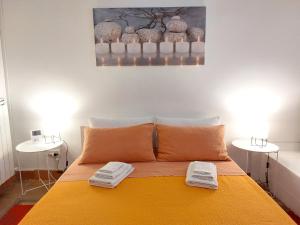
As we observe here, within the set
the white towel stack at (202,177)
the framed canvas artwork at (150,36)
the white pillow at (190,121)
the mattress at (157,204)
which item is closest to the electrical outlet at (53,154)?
the mattress at (157,204)

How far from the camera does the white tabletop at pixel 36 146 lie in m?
2.67

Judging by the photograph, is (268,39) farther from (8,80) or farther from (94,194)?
(8,80)

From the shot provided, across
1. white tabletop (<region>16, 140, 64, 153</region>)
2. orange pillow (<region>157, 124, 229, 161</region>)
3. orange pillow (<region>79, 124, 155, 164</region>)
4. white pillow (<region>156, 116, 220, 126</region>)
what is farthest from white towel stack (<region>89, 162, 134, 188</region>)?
white tabletop (<region>16, 140, 64, 153</region>)

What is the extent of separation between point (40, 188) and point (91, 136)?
40.8 inches

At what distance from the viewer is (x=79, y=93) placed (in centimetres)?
299

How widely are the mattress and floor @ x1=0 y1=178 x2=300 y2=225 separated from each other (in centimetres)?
90

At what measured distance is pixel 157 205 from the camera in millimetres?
1739

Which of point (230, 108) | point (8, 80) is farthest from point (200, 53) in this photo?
point (8, 80)

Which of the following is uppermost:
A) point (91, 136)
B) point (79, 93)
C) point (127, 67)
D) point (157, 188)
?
point (127, 67)

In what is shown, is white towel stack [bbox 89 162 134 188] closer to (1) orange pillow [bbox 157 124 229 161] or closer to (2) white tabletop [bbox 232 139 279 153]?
(1) orange pillow [bbox 157 124 229 161]

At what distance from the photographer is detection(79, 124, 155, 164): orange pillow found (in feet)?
8.08

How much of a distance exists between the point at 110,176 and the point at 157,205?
483 millimetres

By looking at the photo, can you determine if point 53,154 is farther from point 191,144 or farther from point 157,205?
point 157,205

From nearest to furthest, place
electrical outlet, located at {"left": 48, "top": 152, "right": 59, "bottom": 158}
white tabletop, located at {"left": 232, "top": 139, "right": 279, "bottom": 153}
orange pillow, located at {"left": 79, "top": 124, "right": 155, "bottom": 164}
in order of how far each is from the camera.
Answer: orange pillow, located at {"left": 79, "top": 124, "right": 155, "bottom": 164} → white tabletop, located at {"left": 232, "top": 139, "right": 279, "bottom": 153} → electrical outlet, located at {"left": 48, "top": 152, "right": 59, "bottom": 158}
